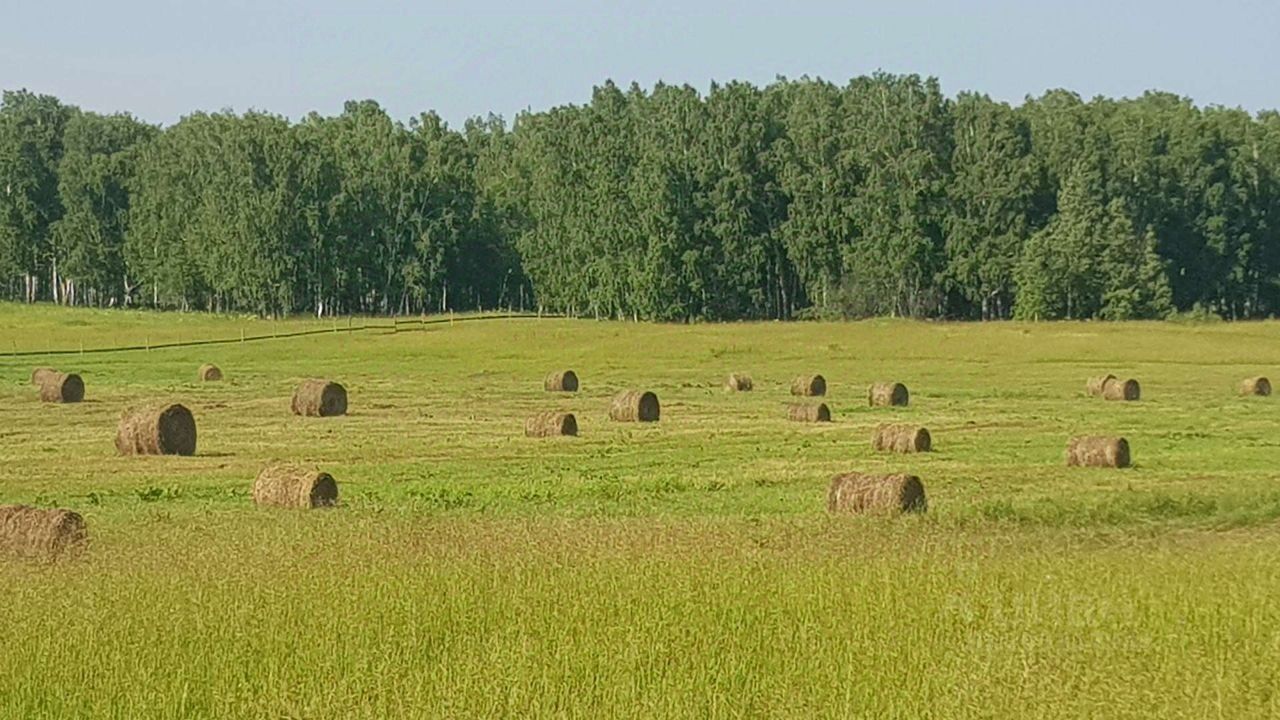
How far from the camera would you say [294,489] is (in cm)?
2538

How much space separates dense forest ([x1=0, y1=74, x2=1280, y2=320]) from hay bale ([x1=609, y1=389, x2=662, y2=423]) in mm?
72206

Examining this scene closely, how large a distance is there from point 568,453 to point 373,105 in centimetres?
12842

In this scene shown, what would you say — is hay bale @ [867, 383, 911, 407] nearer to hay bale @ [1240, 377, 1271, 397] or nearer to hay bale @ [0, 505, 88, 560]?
hay bale @ [1240, 377, 1271, 397]

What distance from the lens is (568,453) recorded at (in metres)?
35.8

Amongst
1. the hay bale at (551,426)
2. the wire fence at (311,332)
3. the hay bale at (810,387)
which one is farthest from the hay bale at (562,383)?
the wire fence at (311,332)

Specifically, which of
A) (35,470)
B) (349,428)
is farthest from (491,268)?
(35,470)

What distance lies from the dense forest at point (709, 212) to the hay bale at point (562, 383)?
5905 cm

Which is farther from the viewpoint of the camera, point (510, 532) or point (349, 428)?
point (349, 428)

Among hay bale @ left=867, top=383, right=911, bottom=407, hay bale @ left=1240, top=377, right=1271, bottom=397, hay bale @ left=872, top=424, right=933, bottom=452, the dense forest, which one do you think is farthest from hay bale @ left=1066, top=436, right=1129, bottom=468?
the dense forest

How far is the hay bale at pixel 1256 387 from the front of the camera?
58.0 meters

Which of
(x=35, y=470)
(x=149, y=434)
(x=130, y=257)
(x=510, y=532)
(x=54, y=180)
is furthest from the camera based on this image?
(x=54, y=180)

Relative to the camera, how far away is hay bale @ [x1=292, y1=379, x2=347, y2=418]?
4756 centimetres

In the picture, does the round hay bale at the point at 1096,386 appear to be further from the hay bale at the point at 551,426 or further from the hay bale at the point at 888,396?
the hay bale at the point at 551,426

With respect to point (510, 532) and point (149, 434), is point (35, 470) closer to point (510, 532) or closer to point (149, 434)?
point (149, 434)
